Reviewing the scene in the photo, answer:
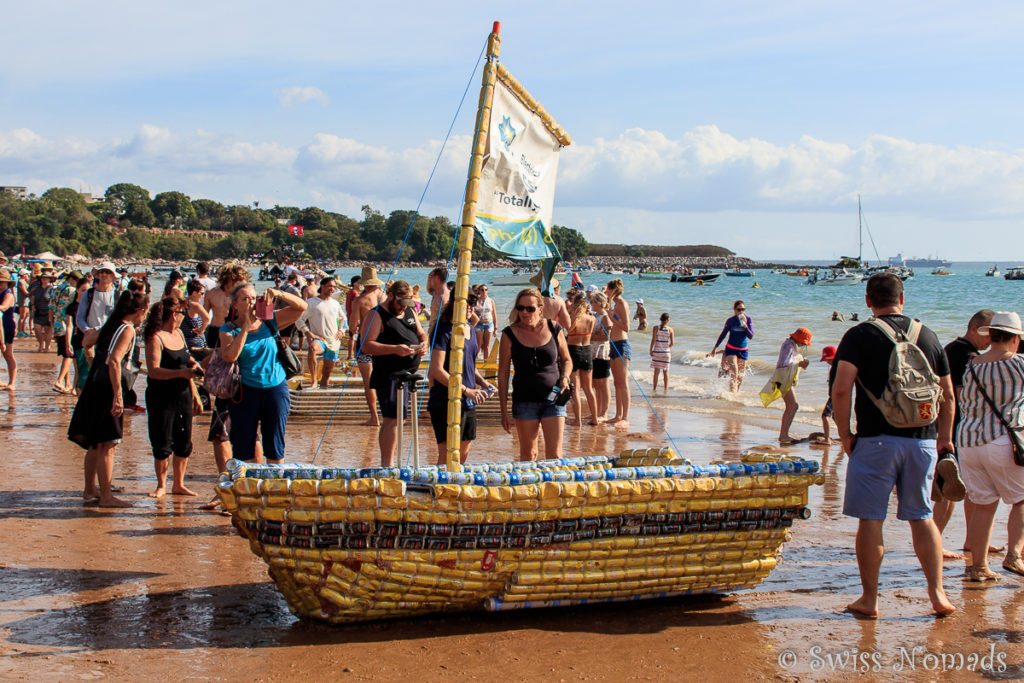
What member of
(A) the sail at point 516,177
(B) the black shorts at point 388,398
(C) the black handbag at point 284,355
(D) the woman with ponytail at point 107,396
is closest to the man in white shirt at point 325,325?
(B) the black shorts at point 388,398

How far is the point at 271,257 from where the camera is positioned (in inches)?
4016

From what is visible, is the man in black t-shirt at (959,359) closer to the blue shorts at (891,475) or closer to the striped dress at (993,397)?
the striped dress at (993,397)

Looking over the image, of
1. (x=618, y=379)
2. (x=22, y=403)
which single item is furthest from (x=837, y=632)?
(x=22, y=403)

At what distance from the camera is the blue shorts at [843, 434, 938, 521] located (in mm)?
4766

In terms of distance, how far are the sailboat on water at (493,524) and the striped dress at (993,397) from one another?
1342 millimetres

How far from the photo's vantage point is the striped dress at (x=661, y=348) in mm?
15578

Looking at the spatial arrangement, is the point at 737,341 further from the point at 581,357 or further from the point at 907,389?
the point at 907,389

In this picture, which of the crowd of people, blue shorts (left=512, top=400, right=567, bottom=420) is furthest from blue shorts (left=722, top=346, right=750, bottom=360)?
blue shorts (left=512, top=400, right=567, bottom=420)

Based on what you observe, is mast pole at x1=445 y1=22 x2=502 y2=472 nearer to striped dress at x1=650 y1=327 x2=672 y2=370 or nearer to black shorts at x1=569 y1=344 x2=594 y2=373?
black shorts at x1=569 y1=344 x2=594 y2=373

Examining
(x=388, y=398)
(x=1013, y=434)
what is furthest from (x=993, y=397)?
(x=388, y=398)

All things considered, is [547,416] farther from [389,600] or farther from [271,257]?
[271,257]

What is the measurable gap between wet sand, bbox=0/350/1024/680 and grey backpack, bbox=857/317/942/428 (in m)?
1.13

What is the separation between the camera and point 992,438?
5484mm

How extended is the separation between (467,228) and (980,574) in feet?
12.6
